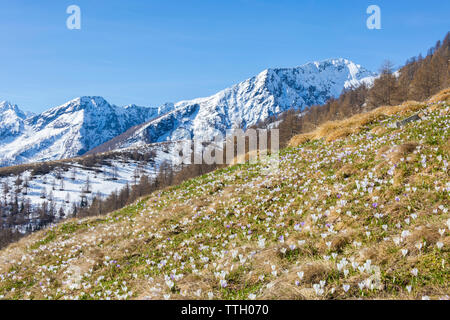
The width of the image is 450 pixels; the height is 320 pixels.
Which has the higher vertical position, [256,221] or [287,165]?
[287,165]

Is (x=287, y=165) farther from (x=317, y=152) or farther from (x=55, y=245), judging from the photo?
(x=55, y=245)

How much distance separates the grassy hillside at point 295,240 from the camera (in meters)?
4.01

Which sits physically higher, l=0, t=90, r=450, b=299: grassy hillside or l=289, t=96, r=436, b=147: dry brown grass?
l=289, t=96, r=436, b=147: dry brown grass

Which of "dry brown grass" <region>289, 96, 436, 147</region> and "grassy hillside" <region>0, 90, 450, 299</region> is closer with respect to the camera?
"grassy hillside" <region>0, 90, 450, 299</region>

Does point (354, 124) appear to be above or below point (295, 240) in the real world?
above

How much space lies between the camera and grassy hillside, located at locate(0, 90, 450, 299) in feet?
13.1

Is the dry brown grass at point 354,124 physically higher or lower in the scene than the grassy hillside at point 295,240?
higher

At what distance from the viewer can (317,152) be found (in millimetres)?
12398

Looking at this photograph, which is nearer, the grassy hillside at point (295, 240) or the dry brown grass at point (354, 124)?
the grassy hillside at point (295, 240)

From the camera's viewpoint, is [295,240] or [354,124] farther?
[354,124]

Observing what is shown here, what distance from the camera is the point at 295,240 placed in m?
5.75
